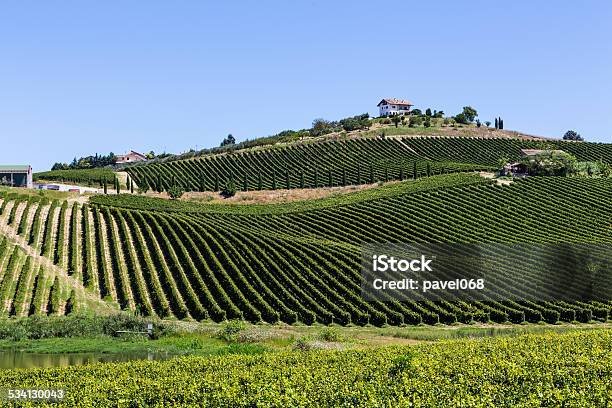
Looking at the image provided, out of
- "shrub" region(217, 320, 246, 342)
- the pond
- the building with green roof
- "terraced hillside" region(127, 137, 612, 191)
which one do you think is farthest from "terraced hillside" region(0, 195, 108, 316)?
"terraced hillside" region(127, 137, 612, 191)

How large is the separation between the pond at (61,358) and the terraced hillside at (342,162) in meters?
73.9

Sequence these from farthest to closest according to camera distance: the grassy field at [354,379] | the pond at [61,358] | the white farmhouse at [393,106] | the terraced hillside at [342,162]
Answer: the white farmhouse at [393,106] < the terraced hillside at [342,162] < the pond at [61,358] < the grassy field at [354,379]

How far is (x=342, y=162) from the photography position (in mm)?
124250

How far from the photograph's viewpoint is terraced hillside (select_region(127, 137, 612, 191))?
111375mm

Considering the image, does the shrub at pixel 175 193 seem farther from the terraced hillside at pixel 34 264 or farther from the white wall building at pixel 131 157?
the white wall building at pixel 131 157

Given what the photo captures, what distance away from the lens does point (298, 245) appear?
213 feet

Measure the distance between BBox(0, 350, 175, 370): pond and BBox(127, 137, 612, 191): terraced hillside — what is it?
242 feet

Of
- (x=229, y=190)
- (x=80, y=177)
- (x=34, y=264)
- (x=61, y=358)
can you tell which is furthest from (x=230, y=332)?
(x=80, y=177)

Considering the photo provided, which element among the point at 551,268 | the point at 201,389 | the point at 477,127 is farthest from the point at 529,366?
the point at 477,127

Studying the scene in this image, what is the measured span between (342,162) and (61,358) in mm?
92293

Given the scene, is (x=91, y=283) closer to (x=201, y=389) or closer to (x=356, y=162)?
(x=201, y=389)

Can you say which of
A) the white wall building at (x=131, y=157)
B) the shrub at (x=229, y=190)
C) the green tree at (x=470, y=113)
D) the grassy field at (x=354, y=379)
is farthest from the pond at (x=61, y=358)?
the white wall building at (x=131, y=157)

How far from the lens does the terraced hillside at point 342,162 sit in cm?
11138

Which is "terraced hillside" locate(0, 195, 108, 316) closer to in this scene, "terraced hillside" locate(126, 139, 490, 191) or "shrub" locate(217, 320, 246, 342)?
"shrub" locate(217, 320, 246, 342)
